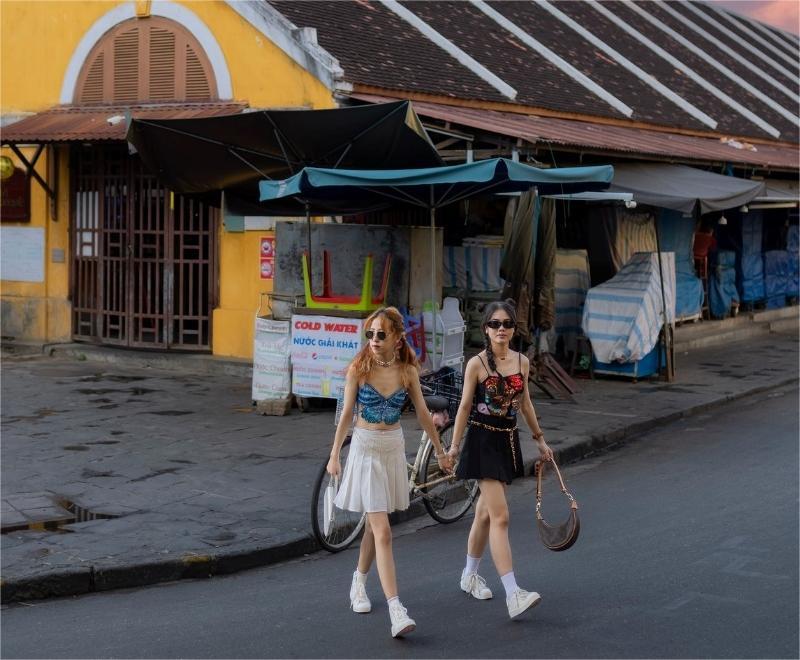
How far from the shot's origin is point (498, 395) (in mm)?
6305

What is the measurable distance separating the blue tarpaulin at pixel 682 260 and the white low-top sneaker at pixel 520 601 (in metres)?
13.7

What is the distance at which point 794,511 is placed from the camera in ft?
27.6

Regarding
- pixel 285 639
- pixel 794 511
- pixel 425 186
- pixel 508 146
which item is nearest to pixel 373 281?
pixel 425 186

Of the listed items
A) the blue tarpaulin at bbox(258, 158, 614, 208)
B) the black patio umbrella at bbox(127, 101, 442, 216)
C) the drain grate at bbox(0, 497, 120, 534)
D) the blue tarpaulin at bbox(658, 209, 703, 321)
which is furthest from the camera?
the blue tarpaulin at bbox(658, 209, 703, 321)

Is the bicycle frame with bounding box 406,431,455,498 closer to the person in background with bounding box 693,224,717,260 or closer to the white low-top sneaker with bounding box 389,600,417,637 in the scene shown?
the white low-top sneaker with bounding box 389,600,417,637

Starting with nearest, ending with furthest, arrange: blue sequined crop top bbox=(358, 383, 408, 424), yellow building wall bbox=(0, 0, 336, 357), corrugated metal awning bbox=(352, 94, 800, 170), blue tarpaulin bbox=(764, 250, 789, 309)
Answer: blue sequined crop top bbox=(358, 383, 408, 424) < corrugated metal awning bbox=(352, 94, 800, 170) < yellow building wall bbox=(0, 0, 336, 357) < blue tarpaulin bbox=(764, 250, 789, 309)

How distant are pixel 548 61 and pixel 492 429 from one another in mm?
14378

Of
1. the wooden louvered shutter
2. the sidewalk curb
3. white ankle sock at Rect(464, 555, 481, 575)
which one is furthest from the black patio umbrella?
white ankle sock at Rect(464, 555, 481, 575)

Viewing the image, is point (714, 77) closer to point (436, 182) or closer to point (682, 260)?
point (682, 260)

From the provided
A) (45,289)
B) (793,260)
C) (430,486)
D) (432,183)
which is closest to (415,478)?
(430,486)

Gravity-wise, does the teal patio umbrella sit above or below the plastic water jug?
above

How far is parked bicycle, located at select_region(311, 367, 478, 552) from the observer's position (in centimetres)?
754

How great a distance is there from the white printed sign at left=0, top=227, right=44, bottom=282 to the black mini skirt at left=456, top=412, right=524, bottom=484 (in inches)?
460

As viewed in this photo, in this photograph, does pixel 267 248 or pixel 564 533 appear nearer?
pixel 564 533
